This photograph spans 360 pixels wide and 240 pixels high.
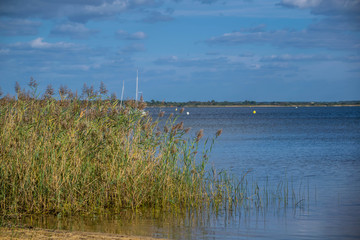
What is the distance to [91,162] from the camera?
1005 cm

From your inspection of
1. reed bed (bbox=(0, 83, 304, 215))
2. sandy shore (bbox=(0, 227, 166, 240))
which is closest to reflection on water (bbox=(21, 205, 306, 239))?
reed bed (bbox=(0, 83, 304, 215))

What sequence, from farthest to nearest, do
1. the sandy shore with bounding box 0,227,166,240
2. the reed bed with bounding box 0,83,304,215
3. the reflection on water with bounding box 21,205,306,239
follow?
the reed bed with bounding box 0,83,304,215 < the reflection on water with bounding box 21,205,306,239 < the sandy shore with bounding box 0,227,166,240

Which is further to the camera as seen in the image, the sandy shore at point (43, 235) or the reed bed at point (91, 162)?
the reed bed at point (91, 162)

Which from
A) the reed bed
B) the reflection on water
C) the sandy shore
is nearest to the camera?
the sandy shore

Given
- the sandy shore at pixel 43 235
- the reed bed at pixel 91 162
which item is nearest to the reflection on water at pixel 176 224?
the reed bed at pixel 91 162

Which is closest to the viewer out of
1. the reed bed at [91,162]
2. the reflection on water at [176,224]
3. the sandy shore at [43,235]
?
the sandy shore at [43,235]

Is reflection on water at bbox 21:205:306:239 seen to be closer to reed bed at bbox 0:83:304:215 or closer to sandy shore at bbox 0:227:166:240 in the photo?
reed bed at bbox 0:83:304:215

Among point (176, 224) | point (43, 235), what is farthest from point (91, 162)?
point (43, 235)

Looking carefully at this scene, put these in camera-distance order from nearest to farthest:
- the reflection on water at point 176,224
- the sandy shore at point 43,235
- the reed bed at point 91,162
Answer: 1. the sandy shore at point 43,235
2. the reflection on water at point 176,224
3. the reed bed at point 91,162

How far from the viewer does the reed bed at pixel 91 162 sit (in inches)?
370

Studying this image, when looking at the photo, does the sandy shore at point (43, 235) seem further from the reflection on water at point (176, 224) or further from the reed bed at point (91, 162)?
the reed bed at point (91, 162)

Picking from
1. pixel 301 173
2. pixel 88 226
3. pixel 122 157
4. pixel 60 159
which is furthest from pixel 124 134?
pixel 301 173

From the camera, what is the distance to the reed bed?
9.40 m

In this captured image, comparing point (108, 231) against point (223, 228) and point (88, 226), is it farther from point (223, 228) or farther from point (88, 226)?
point (223, 228)
